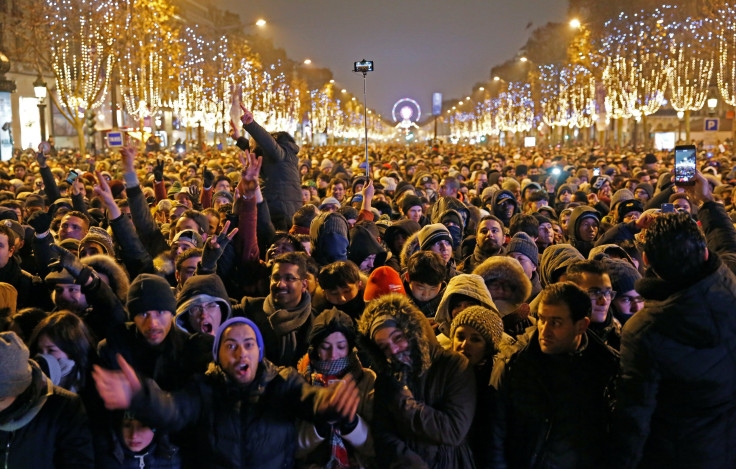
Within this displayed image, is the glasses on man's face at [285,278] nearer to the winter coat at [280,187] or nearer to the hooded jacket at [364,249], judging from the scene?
the hooded jacket at [364,249]

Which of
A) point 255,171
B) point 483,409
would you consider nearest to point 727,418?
point 483,409

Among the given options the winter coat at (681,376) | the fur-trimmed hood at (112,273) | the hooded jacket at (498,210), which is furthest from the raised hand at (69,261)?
the hooded jacket at (498,210)

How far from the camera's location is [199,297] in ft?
16.2

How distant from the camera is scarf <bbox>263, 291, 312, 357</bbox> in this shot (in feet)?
16.4

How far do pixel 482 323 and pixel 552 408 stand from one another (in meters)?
0.71

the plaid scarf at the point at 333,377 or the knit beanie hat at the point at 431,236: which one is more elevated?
the knit beanie hat at the point at 431,236

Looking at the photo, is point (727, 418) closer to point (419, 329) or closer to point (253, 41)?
point (419, 329)

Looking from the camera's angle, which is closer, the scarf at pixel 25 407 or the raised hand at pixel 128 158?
the scarf at pixel 25 407

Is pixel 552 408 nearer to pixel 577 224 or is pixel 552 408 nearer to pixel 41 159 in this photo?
pixel 577 224

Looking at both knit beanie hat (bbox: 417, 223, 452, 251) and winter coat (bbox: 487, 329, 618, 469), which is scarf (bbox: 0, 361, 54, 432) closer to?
winter coat (bbox: 487, 329, 618, 469)

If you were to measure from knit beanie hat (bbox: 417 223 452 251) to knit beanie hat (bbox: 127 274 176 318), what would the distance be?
2.73m

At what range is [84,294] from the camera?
16.9ft

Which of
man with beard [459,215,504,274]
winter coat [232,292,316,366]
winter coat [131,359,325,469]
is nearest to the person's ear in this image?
winter coat [131,359,325,469]

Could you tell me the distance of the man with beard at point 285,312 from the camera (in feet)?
16.3
